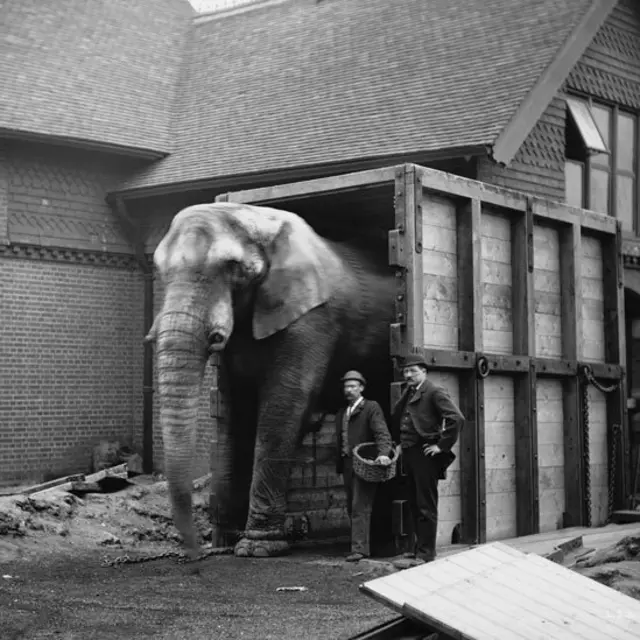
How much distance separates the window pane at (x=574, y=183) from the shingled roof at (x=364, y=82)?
1627 millimetres

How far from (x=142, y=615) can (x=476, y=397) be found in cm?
442

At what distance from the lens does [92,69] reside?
20.7 meters

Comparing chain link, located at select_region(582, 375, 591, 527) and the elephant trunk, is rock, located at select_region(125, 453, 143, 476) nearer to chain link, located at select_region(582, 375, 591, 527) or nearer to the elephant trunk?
chain link, located at select_region(582, 375, 591, 527)

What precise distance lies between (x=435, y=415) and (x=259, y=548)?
195 cm

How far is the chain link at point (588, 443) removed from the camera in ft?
42.5

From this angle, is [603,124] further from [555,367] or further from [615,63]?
[555,367]

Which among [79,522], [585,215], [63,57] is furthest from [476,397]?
[63,57]

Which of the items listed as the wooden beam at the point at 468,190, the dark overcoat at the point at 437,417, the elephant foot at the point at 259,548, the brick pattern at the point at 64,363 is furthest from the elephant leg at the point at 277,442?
the brick pattern at the point at 64,363

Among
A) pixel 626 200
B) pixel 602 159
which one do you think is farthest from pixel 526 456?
pixel 626 200

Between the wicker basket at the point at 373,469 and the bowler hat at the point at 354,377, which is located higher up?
the bowler hat at the point at 354,377

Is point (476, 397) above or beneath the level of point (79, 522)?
above

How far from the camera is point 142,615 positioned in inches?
320

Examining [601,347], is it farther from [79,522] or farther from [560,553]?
[79,522]

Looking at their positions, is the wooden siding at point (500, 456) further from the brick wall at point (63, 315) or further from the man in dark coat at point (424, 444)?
the brick wall at point (63, 315)
